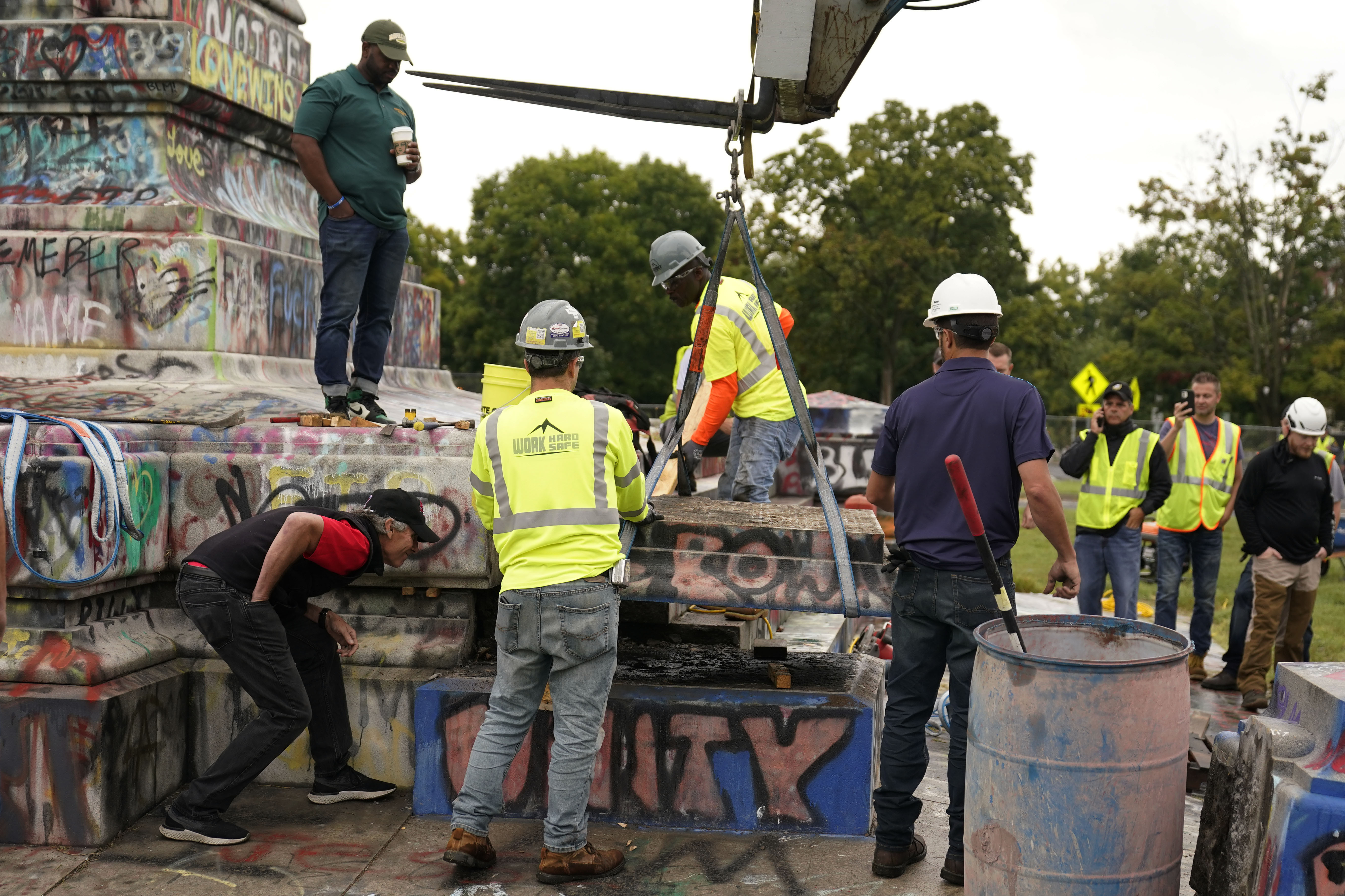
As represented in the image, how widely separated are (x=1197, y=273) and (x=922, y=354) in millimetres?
9216

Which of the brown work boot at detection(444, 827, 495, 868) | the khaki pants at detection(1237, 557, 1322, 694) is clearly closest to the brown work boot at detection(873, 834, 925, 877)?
the brown work boot at detection(444, 827, 495, 868)

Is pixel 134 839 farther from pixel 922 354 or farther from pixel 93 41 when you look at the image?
pixel 922 354

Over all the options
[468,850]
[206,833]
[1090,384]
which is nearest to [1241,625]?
[468,850]

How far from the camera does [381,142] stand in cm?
595

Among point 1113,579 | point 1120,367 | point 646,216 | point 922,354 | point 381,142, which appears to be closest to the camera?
point 381,142

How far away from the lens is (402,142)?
5.91 metres

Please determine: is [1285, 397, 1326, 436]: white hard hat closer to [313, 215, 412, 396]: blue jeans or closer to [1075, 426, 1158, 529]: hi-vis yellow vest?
[1075, 426, 1158, 529]: hi-vis yellow vest

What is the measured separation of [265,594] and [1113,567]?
581cm

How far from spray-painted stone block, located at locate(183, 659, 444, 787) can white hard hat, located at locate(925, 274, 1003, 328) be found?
262 cm

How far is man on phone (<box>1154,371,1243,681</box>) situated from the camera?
8.33 metres

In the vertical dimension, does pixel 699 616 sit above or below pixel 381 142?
below

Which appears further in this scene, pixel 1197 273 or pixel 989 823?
pixel 1197 273

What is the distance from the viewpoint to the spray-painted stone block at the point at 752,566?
463cm

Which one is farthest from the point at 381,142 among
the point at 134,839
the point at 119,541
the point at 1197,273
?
the point at 1197,273
